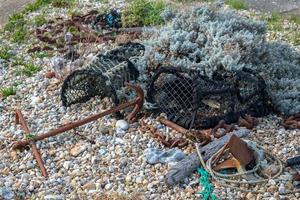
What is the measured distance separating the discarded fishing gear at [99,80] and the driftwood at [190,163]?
3.95ft

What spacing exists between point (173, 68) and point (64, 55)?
6.97 ft

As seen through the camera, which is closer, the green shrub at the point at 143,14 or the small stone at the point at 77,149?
the small stone at the point at 77,149

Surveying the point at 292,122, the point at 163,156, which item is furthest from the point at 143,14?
the point at 163,156

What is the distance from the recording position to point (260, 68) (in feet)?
21.0

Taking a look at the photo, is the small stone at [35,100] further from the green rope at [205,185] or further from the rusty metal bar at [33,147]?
the green rope at [205,185]

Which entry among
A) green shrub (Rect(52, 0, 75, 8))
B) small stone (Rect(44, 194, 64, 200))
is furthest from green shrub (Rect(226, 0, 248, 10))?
small stone (Rect(44, 194, 64, 200))

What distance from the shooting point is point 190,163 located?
519cm

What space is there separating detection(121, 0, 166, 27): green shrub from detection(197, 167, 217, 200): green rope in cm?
364

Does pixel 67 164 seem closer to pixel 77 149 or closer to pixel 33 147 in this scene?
pixel 77 149

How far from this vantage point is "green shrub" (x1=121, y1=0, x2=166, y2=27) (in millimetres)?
8453

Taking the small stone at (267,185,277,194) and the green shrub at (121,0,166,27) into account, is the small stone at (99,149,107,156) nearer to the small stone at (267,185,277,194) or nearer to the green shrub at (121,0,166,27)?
the small stone at (267,185,277,194)

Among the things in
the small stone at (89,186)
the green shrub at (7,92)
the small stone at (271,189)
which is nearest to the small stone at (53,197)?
the small stone at (89,186)

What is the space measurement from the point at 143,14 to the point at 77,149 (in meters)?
3.43

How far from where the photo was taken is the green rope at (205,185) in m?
4.90
